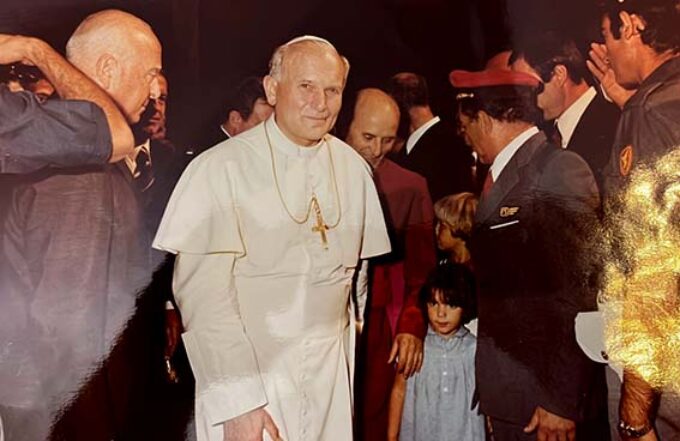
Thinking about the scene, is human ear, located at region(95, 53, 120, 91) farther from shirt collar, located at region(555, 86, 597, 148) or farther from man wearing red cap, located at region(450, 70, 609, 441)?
shirt collar, located at region(555, 86, 597, 148)

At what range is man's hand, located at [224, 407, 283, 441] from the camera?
2.57 m

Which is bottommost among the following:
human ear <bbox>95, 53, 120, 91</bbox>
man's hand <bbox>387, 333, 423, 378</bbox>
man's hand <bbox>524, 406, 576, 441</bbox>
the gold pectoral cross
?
man's hand <bbox>524, 406, 576, 441</bbox>

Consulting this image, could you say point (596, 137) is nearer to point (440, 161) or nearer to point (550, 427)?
point (440, 161)

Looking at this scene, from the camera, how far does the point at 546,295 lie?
108 inches

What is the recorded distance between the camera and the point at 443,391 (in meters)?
2.75

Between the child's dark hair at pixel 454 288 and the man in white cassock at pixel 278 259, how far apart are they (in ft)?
0.56

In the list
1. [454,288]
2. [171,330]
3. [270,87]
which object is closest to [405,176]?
[454,288]

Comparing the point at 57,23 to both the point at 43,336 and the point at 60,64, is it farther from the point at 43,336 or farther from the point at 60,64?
the point at 43,336

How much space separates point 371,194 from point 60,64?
940mm

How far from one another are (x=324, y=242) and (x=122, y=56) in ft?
2.52

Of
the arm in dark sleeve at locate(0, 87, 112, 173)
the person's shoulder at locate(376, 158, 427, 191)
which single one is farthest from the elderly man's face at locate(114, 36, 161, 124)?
the person's shoulder at locate(376, 158, 427, 191)

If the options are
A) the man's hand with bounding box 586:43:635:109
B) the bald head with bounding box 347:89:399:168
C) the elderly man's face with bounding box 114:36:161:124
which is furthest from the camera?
the man's hand with bounding box 586:43:635:109

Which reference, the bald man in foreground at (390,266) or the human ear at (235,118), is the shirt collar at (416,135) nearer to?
the bald man in foreground at (390,266)

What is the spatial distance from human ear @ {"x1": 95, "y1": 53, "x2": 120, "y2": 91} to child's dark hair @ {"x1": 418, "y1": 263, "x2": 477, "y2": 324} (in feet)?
3.47
